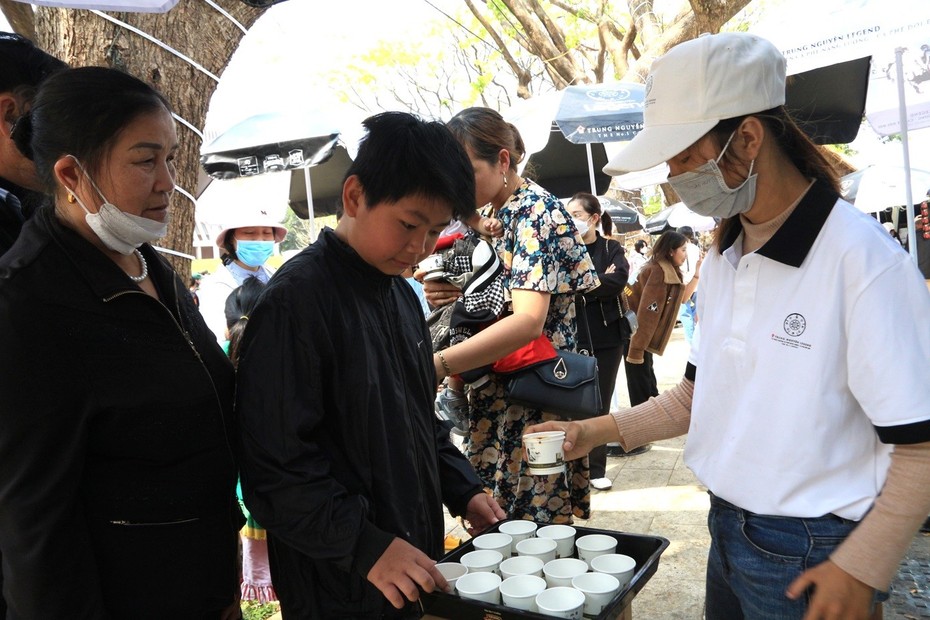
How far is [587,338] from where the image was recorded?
119 inches

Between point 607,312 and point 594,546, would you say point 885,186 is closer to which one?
point 607,312

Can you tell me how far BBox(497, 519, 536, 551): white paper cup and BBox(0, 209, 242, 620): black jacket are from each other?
0.67 metres

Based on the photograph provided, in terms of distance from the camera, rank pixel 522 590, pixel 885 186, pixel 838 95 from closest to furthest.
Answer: pixel 522 590 < pixel 838 95 < pixel 885 186

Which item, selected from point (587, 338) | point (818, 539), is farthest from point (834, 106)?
point (818, 539)

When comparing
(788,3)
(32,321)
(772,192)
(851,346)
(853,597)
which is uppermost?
(788,3)

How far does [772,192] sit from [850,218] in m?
0.17

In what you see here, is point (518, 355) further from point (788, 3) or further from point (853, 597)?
point (788, 3)

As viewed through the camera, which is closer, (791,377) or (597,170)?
(791,377)

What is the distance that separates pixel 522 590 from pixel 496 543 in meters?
0.21

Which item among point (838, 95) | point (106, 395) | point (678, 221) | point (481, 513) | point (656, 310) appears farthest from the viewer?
point (678, 221)

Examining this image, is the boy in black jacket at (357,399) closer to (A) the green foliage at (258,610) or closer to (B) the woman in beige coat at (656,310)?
(A) the green foliage at (258,610)

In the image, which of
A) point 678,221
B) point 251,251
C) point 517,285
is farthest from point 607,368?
point 678,221

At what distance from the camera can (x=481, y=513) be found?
74.7 inches

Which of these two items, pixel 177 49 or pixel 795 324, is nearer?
pixel 795 324
